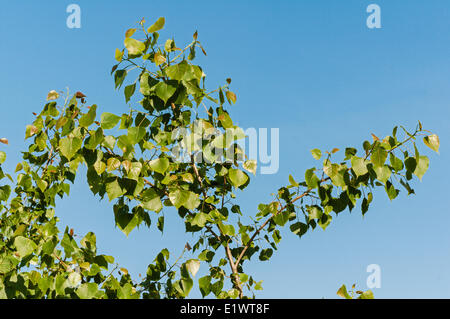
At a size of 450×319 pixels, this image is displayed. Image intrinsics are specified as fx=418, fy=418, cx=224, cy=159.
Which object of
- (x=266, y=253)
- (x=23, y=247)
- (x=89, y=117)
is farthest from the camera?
(x=266, y=253)

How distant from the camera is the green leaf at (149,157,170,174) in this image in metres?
2.27

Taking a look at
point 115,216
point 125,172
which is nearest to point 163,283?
point 115,216

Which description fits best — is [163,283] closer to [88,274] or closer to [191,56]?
[88,274]

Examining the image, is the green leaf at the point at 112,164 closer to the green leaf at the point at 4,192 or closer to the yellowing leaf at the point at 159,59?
the yellowing leaf at the point at 159,59

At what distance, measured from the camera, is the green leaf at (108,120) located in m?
2.21

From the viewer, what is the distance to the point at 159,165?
228cm

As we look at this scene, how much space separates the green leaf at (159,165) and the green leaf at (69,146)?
390 millimetres

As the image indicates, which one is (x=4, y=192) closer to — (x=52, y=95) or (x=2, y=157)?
(x=2, y=157)

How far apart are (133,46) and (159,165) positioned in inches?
27.3

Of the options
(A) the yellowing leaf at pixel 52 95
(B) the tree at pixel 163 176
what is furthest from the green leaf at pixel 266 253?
(A) the yellowing leaf at pixel 52 95

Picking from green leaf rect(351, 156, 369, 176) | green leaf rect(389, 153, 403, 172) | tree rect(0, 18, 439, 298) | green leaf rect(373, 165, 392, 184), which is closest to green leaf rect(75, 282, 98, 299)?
tree rect(0, 18, 439, 298)

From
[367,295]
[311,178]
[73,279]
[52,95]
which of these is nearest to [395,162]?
[311,178]
